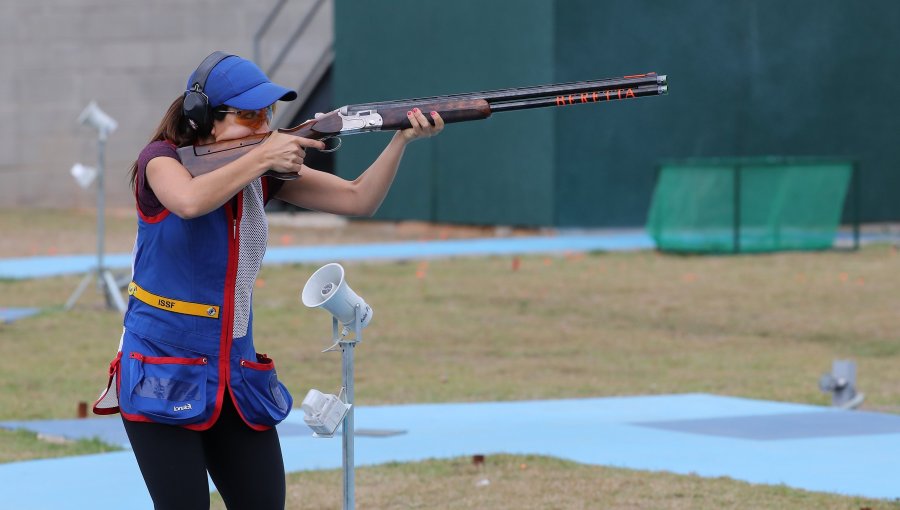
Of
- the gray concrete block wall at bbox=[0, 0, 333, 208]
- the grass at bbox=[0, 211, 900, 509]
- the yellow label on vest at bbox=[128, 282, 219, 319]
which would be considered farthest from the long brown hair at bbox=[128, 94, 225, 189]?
the gray concrete block wall at bbox=[0, 0, 333, 208]

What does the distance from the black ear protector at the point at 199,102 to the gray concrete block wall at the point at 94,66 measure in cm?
2399

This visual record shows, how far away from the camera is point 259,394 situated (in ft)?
14.3

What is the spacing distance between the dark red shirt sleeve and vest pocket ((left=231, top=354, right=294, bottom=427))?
0.49 meters

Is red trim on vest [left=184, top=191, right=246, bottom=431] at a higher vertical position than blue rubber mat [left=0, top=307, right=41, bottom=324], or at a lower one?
higher

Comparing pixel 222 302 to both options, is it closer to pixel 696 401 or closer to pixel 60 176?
pixel 696 401

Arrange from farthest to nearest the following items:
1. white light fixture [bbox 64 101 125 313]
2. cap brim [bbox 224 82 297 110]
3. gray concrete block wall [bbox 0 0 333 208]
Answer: gray concrete block wall [bbox 0 0 333 208]
white light fixture [bbox 64 101 125 313]
cap brim [bbox 224 82 297 110]

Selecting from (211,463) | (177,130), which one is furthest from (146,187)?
(211,463)

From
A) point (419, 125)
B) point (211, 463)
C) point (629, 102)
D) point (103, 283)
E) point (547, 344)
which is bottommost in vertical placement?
point (547, 344)

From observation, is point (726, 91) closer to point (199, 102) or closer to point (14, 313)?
point (14, 313)

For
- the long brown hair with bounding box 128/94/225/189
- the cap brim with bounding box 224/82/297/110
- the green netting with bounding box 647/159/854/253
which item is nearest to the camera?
the cap brim with bounding box 224/82/297/110

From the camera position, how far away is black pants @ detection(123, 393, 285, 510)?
4234 millimetres

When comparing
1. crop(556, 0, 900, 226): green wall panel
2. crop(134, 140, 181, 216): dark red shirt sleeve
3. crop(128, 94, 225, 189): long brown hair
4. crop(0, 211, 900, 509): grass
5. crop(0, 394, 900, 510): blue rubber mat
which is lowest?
crop(0, 394, 900, 510): blue rubber mat

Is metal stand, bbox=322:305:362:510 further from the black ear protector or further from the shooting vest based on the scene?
the black ear protector

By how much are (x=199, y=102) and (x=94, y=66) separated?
25.0 m
